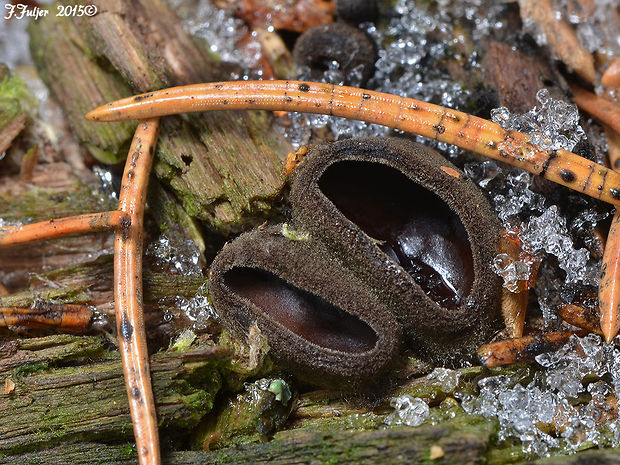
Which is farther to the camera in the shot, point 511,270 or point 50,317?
point 50,317

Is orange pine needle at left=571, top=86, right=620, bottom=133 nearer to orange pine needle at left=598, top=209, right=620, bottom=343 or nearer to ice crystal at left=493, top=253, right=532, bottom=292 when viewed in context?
orange pine needle at left=598, top=209, right=620, bottom=343

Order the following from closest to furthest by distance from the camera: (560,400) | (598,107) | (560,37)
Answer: (560,400) < (598,107) < (560,37)

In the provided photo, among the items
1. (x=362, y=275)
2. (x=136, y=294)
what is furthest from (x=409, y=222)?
(x=136, y=294)

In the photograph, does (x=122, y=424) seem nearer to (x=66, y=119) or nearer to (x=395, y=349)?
(x=395, y=349)

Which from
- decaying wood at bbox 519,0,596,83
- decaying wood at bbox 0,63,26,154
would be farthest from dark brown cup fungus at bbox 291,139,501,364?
decaying wood at bbox 0,63,26,154

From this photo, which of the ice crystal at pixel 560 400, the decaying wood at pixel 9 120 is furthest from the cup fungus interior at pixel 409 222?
the decaying wood at pixel 9 120

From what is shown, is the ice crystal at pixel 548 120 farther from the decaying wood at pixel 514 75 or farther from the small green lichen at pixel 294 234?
the small green lichen at pixel 294 234

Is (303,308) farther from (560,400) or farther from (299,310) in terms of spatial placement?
(560,400)
